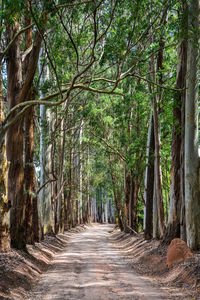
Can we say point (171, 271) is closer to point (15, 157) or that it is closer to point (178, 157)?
point (178, 157)

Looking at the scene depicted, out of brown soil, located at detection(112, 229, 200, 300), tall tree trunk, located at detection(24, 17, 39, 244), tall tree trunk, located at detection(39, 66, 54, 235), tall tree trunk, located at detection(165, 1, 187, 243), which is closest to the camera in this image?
brown soil, located at detection(112, 229, 200, 300)

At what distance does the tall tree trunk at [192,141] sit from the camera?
1023 centimetres

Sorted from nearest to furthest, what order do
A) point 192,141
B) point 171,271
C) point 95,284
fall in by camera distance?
1. point 95,284
2. point 171,271
3. point 192,141

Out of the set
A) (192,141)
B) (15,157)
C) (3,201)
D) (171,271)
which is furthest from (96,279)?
(192,141)

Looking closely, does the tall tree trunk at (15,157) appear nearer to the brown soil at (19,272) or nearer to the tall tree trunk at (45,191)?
the brown soil at (19,272)

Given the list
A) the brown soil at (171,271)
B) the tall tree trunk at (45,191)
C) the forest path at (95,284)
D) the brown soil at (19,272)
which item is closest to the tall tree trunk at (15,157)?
the brown soil at (19,272)

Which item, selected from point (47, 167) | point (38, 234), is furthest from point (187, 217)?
point (47, 167)

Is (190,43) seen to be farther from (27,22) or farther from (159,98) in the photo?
(27,22)

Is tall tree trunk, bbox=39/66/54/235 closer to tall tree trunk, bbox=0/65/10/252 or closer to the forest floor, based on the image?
the forest floor

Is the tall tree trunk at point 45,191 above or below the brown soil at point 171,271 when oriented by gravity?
above

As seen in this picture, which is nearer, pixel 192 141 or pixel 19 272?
pixel 19 272

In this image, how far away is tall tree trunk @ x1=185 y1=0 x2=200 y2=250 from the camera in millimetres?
10234

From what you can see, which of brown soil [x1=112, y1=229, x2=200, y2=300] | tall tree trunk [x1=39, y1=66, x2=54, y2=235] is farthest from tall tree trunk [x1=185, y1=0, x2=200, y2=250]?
tall tree trunk [x1=39, y1=66, x2=54, y2=235]

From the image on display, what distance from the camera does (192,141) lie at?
1041cm
